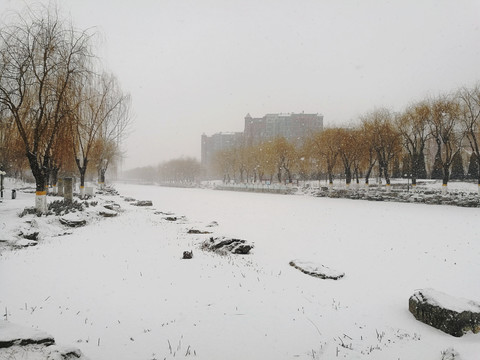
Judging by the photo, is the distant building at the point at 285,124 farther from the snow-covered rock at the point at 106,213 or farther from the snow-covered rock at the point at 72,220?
the snow-covered rock at the point at 72,220

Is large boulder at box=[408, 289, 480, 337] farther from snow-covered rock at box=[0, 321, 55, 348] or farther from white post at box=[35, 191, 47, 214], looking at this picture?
white post at box=[35, 191, 47, 214]

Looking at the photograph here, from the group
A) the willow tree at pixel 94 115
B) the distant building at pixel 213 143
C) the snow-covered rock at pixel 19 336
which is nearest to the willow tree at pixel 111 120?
the willow tree at pixel 94 115

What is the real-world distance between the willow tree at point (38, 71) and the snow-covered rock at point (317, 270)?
1315 cm

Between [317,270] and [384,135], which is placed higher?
[384,135]

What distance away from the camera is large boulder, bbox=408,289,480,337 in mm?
5246

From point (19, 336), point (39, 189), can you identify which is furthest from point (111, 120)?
point (19, 336)

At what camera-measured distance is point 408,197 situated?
101ft

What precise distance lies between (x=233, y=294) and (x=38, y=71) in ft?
52.1

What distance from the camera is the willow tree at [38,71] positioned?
1356 centimetres

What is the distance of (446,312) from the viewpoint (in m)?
5.36

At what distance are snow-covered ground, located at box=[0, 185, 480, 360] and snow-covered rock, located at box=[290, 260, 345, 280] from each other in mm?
257

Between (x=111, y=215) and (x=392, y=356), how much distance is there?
16.9 metres

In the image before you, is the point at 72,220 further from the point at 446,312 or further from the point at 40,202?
the point at 446,312

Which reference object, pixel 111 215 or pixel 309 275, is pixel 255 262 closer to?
pixel 309 275
